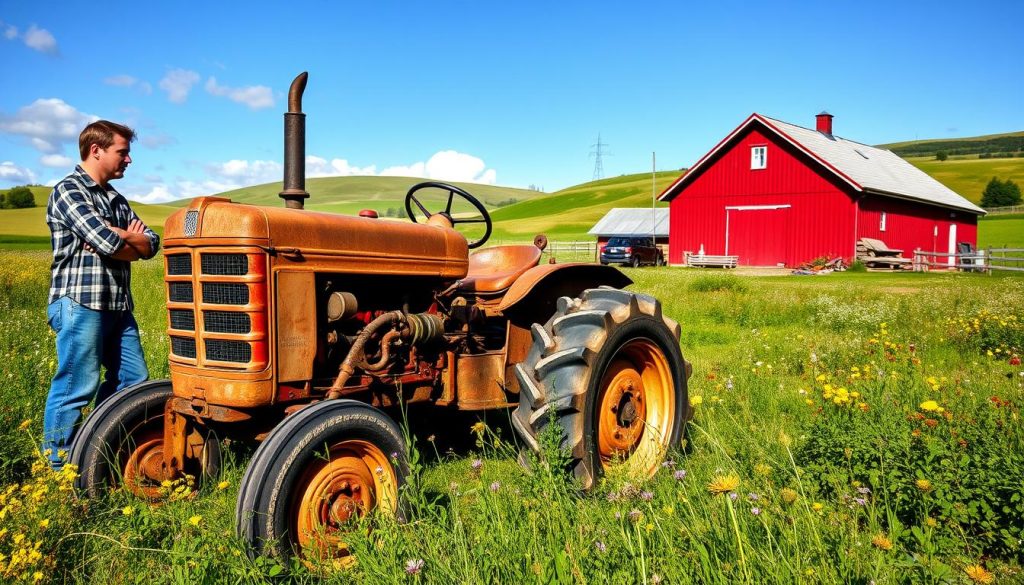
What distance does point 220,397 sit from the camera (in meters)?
2.95

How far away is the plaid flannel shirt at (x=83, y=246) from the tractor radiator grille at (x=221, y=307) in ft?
2.51

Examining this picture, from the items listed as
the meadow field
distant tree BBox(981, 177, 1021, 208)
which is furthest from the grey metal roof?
distant tree BBox(981, 177, 1021, 208)

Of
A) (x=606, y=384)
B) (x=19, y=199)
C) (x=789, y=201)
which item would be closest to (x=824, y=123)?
(x=789, y=201)

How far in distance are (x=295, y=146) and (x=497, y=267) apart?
164 centimetres

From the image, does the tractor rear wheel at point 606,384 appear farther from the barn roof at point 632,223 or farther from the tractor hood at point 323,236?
the barn roof at point 632,223

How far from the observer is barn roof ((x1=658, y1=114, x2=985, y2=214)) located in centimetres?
2631

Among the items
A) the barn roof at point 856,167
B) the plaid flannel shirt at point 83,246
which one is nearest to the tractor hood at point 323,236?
the plaid flannel shirt at point 83,246

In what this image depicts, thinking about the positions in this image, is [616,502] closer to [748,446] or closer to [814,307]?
[748,446]

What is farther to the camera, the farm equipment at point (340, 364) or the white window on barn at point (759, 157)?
the white window on barn at point (759, 157)

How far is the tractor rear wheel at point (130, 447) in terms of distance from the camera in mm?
3332

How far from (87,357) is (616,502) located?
2.75 meters

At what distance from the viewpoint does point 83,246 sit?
3.72 metres

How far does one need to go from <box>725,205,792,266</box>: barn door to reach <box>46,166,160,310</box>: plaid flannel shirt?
87.1 feet

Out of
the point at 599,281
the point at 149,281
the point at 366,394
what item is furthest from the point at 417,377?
the point at 149,281
